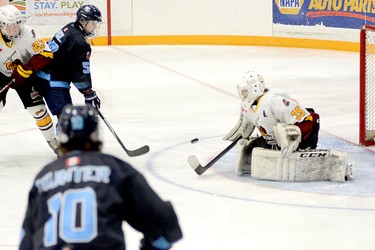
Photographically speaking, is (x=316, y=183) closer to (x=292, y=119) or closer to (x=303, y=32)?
(x=292, y=119)

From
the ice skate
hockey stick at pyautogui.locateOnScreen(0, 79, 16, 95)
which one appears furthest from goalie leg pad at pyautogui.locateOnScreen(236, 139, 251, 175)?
hockey stick at pyautogui.locateOnScreen(0, 79, 16, 95)

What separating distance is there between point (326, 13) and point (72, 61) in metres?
6.44

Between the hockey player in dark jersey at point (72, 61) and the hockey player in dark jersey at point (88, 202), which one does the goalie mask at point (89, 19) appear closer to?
the hockey player in dark jersey at point (72, 61)

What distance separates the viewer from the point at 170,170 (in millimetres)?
5988

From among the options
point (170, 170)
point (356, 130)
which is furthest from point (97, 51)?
point (170, 170)

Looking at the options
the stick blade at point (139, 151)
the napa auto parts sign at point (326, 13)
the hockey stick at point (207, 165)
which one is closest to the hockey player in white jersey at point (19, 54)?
the stick blade at point (139, 151)

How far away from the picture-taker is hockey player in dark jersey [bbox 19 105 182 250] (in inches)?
89.9

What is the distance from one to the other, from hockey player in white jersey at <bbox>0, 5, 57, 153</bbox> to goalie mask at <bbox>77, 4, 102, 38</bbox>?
273mm

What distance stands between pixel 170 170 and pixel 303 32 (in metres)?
6.64

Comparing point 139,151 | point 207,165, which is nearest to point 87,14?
point 139,151

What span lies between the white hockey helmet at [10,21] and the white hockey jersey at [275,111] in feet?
5.12

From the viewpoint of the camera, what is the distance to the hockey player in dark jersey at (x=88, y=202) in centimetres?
228

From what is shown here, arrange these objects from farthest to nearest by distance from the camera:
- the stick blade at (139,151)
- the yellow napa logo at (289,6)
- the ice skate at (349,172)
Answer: the yellow napa logo at (289,6) → the stick blade at (139,151) → the ice skate at (349,172)

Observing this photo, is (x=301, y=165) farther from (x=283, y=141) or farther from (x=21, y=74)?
(x=21, y=74)
